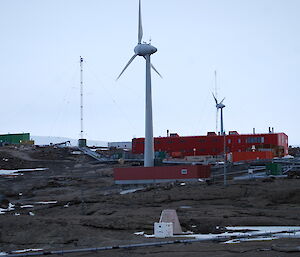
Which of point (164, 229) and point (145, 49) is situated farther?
point (145, 49)

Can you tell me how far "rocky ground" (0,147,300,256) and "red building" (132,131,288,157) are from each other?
103ft

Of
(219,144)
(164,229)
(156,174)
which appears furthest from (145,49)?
(164,229)

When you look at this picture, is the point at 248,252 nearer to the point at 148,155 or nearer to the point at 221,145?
the point at 148,155

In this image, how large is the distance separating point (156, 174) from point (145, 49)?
1656cm

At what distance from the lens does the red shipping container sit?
195ft

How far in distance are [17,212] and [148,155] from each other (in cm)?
2411

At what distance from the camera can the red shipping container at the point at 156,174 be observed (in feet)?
195

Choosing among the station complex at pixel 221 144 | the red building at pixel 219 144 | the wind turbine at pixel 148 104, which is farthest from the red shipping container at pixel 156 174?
the red building at pixel 219 144

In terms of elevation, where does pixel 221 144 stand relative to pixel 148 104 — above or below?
below

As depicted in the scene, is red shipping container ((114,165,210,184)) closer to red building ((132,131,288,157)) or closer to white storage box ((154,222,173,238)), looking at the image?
red building ((132,131,288,157))

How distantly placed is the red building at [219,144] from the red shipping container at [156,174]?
28690 mm

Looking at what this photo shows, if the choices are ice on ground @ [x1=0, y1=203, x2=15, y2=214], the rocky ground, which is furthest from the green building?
ice on ground @ [x1=0, y1=203, x2=15, y2=214]

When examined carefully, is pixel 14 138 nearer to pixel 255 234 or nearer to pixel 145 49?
pixel 145 49

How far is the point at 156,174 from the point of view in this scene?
60.5 meters
